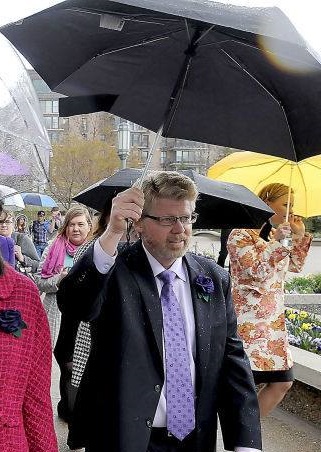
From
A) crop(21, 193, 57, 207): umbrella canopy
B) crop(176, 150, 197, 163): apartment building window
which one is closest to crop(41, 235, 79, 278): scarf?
crop(21, 193, 57, 207): umbrella canopy

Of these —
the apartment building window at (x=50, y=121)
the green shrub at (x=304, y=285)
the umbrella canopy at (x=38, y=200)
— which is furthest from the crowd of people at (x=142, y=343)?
the umbrella canopy at (x=38, y=200)

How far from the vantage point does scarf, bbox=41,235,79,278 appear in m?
5.65

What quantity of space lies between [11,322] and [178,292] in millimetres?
713

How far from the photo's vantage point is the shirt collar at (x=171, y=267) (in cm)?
262

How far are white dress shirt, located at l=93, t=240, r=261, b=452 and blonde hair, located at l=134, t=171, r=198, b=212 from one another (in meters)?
0.23

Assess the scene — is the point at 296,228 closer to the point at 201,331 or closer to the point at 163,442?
the point at 201,331

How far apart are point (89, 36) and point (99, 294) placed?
1029 mm

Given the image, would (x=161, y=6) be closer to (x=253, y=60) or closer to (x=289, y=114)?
(x=253, y=60)

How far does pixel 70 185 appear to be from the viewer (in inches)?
1767

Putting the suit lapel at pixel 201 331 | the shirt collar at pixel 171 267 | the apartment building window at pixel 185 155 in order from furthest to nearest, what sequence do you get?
the apartment building window at pixel 185 155 < the shirt collar at pixel 171 267 < the suit lapel at pixel 201 331

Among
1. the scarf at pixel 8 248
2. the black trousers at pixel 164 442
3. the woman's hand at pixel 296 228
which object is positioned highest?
the woman's hand at pixel 296 228

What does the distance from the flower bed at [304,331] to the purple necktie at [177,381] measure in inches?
148

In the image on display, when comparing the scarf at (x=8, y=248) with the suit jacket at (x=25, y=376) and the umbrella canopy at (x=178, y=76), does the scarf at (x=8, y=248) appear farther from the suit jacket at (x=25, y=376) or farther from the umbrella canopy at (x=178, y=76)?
the suit jacket at (x=25, y=376)

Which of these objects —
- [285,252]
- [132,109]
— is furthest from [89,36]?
[285,252]
